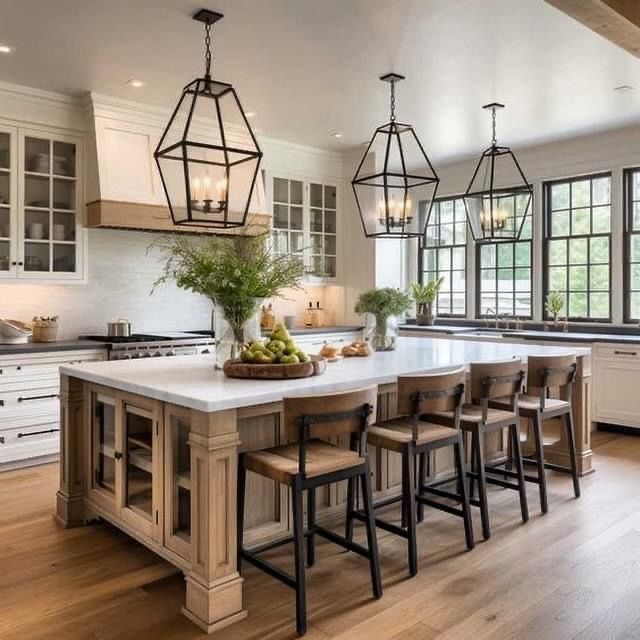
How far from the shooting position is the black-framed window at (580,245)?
21.4ft

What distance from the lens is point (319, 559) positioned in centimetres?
309

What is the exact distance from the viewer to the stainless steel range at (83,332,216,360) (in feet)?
16.7

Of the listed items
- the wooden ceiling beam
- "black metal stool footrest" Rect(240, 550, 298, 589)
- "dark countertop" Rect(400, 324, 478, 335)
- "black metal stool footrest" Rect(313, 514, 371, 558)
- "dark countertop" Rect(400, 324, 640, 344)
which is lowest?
"black metal stool footrest" Rect(240, 550, 298, 589)

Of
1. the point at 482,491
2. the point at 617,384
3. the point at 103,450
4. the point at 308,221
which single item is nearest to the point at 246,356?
the point at 103,450

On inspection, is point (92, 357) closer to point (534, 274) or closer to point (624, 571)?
point (624, 571)

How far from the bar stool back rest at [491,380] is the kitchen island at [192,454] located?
200 mm

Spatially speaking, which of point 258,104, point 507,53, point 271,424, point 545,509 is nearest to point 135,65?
point 258,104

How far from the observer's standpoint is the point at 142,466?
305cm

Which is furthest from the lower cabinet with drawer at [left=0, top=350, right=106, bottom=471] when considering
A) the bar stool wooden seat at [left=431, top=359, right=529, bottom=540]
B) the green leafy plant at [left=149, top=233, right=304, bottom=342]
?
the bar stool wooden seat at [left=431, top=359, right=529, bottom=540]

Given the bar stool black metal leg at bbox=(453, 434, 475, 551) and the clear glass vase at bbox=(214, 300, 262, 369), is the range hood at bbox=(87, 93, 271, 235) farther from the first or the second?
the bar stool black metal leg at bbox=(453, 434, 475, 551)

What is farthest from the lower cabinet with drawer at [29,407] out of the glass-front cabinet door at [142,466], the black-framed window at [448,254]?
the black-framed window at [448,254]

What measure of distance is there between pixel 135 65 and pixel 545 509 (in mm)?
Answer: 4063

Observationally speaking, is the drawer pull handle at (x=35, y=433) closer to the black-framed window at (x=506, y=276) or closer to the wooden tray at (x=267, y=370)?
the wooden tray at (x=267, y=370)

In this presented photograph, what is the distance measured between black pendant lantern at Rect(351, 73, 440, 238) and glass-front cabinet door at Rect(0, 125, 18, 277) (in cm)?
277
